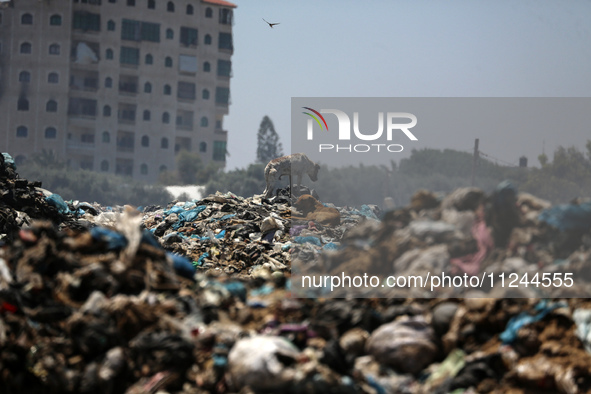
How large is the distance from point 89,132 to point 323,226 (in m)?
57.6

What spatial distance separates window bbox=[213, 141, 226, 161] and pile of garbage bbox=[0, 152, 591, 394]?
67.0 metres

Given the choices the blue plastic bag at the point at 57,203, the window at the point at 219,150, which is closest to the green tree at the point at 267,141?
the window at the point at 219,150

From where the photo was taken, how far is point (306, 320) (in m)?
4.87

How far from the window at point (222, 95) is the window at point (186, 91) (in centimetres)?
217

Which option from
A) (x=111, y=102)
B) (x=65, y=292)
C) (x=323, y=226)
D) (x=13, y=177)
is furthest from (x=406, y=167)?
(x=111, y=102)

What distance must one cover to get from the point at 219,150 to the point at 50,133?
1510 centimetres

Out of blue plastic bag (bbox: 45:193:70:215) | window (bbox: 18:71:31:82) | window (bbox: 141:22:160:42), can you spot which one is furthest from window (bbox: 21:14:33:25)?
blue plastic bag (bbox: 45:193:70:215)

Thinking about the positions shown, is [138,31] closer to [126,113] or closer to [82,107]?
[126,113]

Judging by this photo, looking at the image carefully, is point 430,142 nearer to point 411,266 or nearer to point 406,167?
point 406,167

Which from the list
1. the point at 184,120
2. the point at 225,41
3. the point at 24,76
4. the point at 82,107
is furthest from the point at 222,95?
the point at 24,76

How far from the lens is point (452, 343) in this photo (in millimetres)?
4645

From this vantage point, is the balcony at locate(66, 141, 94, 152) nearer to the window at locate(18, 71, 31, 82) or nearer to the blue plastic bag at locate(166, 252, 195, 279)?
the window at locate(18, 71, 31, 82)

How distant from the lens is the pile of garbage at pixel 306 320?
4.46m

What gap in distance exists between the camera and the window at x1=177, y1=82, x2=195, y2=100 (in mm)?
70438
